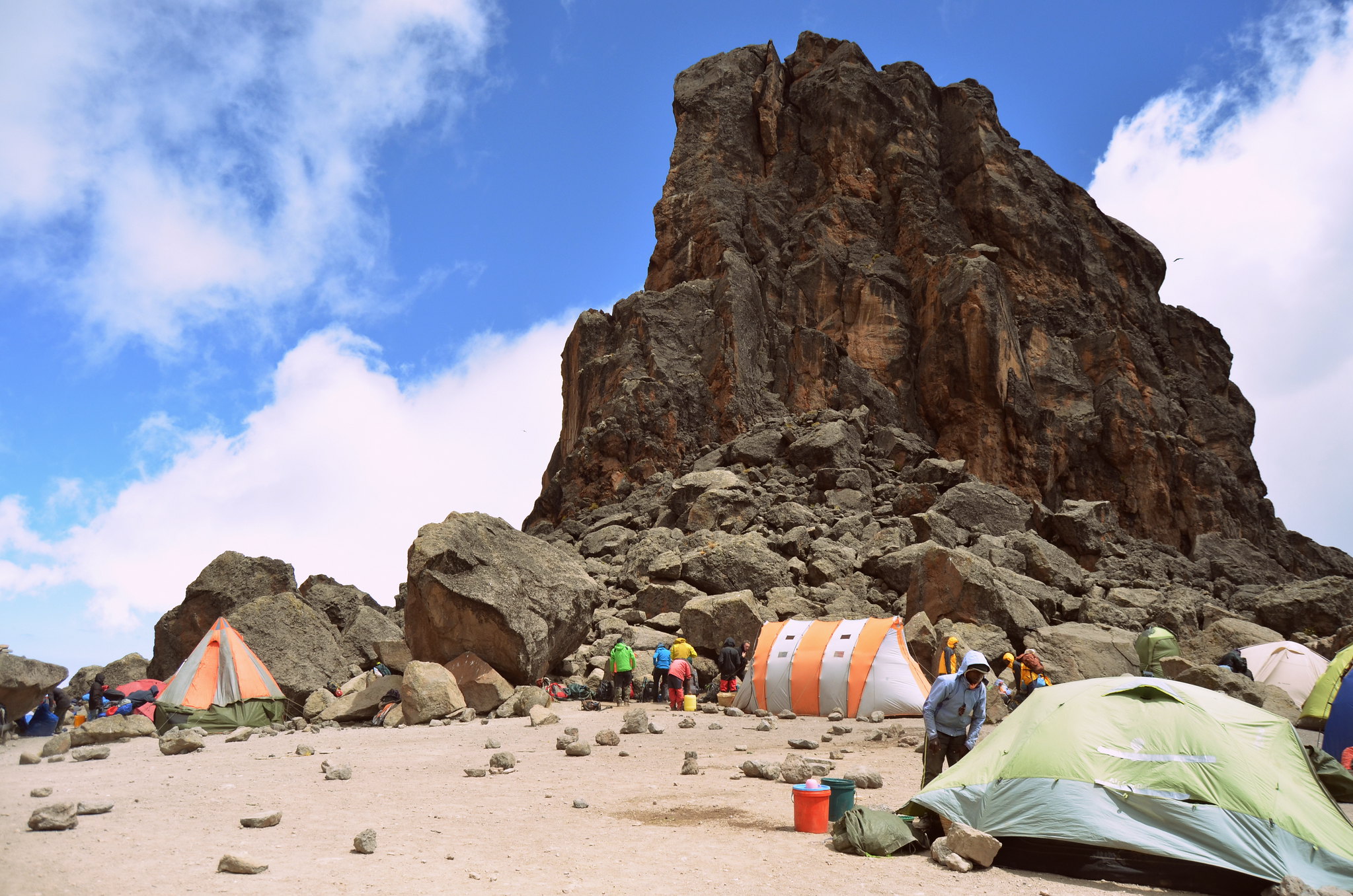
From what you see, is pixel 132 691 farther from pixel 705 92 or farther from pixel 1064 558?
pixel 705 92

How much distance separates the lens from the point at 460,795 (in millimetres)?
10602

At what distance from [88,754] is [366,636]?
454 inches

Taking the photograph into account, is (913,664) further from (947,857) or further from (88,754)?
→ (88,754)

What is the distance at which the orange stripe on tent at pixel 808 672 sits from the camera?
19922mm

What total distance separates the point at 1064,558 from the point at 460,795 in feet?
108

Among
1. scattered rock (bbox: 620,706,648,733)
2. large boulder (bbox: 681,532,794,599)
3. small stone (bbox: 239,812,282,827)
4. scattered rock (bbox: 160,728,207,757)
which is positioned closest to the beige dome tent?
large boulder (bbox: 681,532,794,599)

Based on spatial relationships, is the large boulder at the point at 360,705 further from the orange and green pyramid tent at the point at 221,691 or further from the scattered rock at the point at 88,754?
the scattered rock at the point at 88,754

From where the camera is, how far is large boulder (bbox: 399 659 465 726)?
60.8 ft

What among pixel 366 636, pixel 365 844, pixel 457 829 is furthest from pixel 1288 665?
pixel 366 636

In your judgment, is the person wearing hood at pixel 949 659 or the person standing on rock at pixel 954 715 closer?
the person standing on rock at pixel 954 715

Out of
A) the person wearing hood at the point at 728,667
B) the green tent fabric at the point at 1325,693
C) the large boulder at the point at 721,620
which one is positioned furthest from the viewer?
the large boulder at the point at 721,620

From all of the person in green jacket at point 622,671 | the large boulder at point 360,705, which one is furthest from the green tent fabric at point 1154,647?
the large boulder at point 360,705

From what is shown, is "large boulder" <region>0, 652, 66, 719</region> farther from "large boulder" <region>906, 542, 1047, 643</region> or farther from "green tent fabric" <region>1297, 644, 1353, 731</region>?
"green tent fabric" <region>1297, 644, 1353, 731</region>

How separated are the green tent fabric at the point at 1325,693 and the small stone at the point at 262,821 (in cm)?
1652
